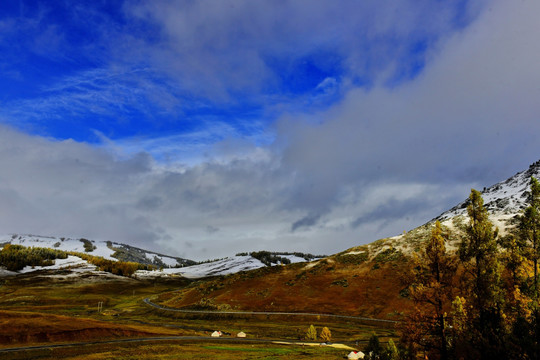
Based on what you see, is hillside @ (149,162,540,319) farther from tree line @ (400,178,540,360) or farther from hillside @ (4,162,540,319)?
tree line @ (400,178,540,360)

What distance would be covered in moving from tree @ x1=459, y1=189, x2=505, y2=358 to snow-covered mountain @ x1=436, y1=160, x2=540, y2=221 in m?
119

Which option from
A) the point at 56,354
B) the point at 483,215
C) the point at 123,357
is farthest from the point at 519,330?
the point at 56,354

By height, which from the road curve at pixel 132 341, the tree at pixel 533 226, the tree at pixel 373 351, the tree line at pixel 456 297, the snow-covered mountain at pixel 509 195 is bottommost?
the road curve at pixel 132 341

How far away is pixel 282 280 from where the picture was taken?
145 m

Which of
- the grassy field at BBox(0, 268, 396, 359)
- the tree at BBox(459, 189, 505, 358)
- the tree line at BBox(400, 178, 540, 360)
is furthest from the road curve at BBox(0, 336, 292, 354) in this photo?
the tree at BBox(459, 189, 505, 358)

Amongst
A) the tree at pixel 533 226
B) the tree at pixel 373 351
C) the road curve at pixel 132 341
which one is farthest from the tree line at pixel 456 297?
the road curve at pixel 132 341

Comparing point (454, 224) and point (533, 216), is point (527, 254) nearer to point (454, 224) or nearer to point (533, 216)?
point (533, 216)

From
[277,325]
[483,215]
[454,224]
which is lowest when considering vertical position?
[277,325]

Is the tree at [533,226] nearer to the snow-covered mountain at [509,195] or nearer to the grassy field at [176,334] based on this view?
the grassy field at [176,334]

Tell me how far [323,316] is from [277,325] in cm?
1700

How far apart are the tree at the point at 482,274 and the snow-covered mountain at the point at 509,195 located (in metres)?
119

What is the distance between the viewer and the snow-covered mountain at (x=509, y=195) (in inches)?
5507

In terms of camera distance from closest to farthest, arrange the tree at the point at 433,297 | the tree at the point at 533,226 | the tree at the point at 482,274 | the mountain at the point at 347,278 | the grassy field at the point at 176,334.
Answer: the tree at the point at 433,297, the tree at the point at 482,274, the tree at the point at 533,226, the grassy field at the point at 176,334, the mountain at the point at 347,278

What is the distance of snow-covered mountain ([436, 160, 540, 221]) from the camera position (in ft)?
459
